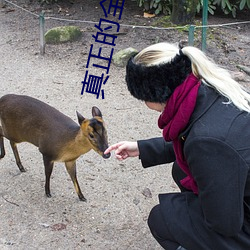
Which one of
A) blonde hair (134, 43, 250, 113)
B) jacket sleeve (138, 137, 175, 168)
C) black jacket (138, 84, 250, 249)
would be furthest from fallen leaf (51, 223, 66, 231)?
blonde hair (134, 43, 250, 113)

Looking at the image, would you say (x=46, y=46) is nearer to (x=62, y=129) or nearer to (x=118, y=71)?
(x=118, y=71)

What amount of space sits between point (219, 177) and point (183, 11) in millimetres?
5012

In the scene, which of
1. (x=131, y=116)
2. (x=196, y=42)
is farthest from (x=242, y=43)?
(x=131, y=116)

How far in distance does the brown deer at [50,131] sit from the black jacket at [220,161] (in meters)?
1.00

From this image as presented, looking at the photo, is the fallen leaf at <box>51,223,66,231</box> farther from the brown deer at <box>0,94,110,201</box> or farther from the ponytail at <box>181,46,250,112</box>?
the ponytail at <box>181,46,250,112</box>

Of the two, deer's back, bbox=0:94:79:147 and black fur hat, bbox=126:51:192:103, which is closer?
black fur hat, bbox=126:51:192:103

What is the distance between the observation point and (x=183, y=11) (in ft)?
21.5

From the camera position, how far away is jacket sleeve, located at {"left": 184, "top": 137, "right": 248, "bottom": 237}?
1.88m

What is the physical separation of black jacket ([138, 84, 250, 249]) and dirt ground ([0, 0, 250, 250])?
0.90 meters

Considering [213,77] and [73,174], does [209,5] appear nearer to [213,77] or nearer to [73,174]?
[73,174]

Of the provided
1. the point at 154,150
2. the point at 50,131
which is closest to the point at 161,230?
the point at 154,150

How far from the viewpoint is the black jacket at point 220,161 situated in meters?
1.88

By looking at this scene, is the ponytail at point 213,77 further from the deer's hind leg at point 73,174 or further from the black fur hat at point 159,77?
the deer's hind leg at point 73,174

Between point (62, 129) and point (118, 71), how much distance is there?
2.56 metres
